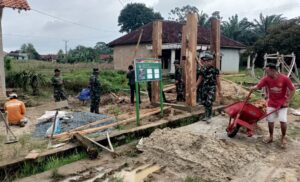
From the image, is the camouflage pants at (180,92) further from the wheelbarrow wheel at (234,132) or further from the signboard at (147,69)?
the wheelbarrow wheel at (234,132)

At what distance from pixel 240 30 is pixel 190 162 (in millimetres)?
41624

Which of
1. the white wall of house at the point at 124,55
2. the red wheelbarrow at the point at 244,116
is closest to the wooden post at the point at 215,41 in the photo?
the red wheelbarrow at the point at 244,116

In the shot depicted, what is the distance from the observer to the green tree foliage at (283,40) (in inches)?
1190

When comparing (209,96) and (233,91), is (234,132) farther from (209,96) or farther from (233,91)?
(233,91)

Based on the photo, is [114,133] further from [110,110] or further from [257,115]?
[110,110]

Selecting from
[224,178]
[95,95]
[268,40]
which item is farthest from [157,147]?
[268,40]

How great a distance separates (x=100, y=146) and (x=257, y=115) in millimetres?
3358

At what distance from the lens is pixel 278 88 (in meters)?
6.55

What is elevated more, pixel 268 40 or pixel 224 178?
pixel 268 40

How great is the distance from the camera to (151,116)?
30.2 feet

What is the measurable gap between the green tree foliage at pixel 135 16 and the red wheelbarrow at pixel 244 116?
51.4 m

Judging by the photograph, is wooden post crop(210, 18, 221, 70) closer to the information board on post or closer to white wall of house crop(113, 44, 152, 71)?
the information board on post

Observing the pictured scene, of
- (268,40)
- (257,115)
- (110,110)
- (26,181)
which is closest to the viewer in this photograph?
(26,181)

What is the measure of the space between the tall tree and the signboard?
36664 mm
